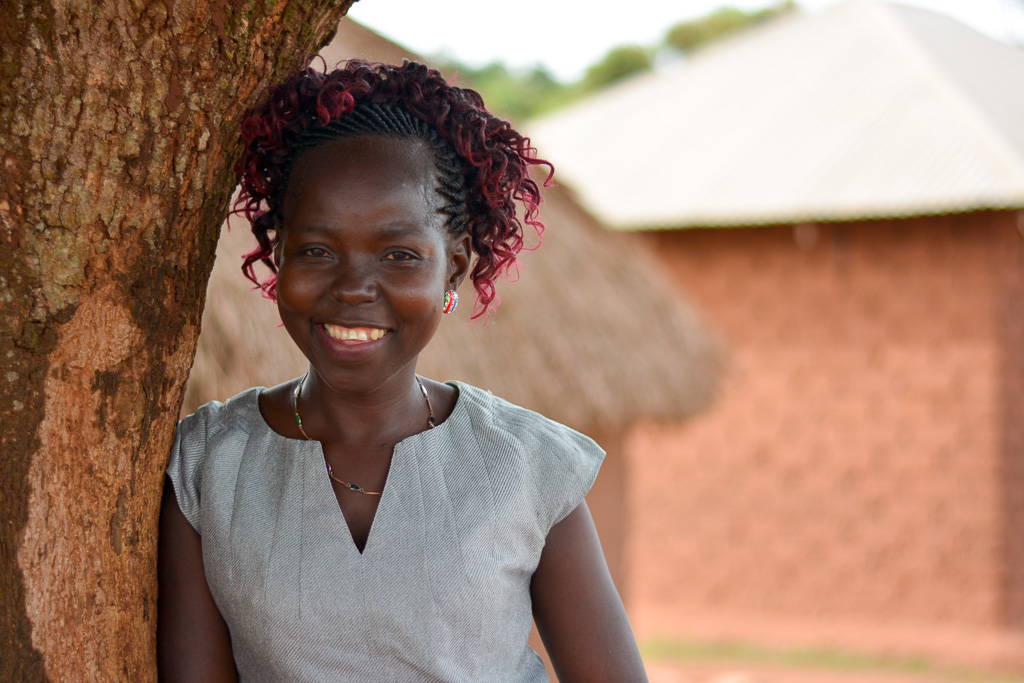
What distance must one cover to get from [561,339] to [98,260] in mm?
4540

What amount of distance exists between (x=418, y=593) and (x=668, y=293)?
5975 millimetres

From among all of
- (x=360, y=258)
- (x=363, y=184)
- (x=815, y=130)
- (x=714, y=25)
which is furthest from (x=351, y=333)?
(x=714, y=25)

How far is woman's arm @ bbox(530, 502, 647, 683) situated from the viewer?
1609 mm

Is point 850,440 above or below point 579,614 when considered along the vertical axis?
above

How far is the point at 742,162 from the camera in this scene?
10.3 metres

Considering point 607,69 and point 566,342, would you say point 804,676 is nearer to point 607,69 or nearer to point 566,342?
point 566,342

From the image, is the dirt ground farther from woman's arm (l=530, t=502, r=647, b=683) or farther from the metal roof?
woman's arm (l=530, t=502, r=647, b=683)

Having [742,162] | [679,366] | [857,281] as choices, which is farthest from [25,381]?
[742,162]

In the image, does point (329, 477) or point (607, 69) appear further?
point (607, 69)

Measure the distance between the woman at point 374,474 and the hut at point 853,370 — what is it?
703cm

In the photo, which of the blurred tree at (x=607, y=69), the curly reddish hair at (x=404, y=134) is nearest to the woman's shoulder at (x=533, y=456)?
the curly reddish hair at (x=404, y=134)

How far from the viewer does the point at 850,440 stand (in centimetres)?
965

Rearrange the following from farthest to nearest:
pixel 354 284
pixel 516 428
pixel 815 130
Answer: pixel 815 130 < pixel 516 428 < pixel 354 284

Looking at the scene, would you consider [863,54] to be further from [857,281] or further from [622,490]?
[622,490]
